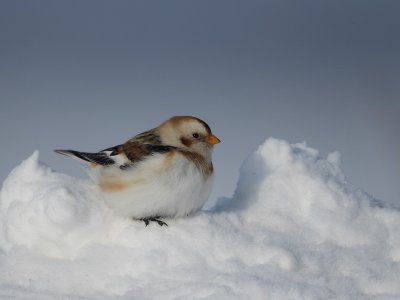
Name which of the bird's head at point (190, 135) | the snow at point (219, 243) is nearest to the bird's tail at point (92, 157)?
the snow at point (219, 243)

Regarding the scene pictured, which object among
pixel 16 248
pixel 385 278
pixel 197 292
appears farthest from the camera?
pixel 16 248

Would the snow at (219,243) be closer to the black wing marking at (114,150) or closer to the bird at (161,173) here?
the bird at (161,173)

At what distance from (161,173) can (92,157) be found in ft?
1.49

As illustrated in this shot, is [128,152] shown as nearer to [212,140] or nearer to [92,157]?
[92,157]

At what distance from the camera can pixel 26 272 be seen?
3.17 meters

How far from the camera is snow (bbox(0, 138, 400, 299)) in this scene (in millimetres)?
2959

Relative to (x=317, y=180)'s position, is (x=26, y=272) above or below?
below

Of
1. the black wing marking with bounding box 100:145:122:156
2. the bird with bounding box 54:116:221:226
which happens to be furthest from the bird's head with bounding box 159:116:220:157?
the black wing marking with bounding box 100:145:122:156

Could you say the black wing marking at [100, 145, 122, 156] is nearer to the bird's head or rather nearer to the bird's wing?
the bird's wing

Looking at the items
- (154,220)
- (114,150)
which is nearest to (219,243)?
(154,220)

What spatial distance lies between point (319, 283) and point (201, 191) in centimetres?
72

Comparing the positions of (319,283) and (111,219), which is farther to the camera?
(111,219)

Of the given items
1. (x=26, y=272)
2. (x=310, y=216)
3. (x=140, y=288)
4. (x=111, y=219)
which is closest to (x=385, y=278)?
(x=310, y=216)

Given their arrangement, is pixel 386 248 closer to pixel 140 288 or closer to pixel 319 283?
pixel 319 283
